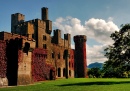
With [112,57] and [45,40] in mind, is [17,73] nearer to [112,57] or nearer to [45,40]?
[112,57]

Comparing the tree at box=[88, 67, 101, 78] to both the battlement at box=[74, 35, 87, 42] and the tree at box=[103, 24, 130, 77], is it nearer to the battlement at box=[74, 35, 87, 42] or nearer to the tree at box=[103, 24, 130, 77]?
the battlement at box=[74, 35, 87, 42]

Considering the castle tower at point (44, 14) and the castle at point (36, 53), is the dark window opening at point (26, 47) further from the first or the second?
the castle tower at point (44, 14)

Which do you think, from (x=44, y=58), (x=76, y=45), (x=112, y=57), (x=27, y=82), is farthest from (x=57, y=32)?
(x=27, y=82)

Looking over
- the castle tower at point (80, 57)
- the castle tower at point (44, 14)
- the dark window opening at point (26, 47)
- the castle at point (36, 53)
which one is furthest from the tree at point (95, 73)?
the dark window opening at point (26, 47)

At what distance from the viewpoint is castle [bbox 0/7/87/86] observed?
31312mm

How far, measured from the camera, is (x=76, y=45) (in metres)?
58.9

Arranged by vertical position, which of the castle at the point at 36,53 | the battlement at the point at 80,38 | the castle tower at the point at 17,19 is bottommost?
the castle at the point at 36,53

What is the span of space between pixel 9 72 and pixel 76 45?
29.5m

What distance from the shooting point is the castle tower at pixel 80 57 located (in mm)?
57812

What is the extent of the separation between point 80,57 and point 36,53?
19087mm

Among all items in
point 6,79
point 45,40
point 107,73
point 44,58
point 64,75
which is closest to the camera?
point 6,79

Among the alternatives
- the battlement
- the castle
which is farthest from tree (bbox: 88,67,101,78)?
the battlement

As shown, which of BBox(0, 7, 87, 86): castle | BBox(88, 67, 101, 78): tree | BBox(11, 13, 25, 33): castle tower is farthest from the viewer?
BBox(88, 67, 101, 78): tree

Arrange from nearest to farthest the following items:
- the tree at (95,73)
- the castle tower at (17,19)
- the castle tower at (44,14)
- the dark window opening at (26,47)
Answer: the dark window opening at (26,47), the castle tower at (17,19), the castle tower at (44,14), the tree at (95,73)
